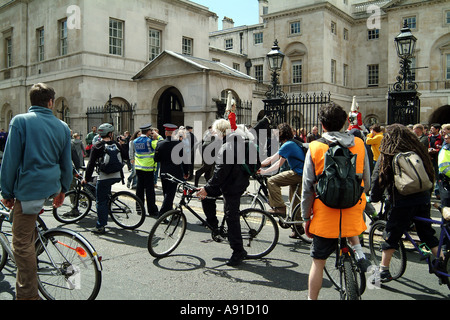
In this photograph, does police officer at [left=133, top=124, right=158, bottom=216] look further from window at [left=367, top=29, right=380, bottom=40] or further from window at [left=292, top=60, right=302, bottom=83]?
window at [left=367, top=29, right=380, bottom=40]

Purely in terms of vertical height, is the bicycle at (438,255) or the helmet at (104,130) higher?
the helmet at (104,130)

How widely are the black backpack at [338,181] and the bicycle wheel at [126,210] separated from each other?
4.46m

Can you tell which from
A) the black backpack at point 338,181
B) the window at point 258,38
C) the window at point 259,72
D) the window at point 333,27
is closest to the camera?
the black backpack at point 338,181

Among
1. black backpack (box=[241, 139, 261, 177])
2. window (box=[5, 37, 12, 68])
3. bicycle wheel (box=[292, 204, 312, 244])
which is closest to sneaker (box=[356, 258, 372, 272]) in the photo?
black backpack (box=[241, 139, 261, 177])

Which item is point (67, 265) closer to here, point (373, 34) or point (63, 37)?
point (63, 37)

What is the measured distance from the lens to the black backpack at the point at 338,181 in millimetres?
3252

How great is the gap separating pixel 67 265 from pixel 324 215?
2.59 metres

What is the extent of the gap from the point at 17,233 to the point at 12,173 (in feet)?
1.86

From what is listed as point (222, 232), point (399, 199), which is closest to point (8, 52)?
point (222, 232)

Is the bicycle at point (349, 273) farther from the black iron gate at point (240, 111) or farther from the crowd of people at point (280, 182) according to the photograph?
the black iron gate at point (240, 111)

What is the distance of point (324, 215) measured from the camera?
341 cm

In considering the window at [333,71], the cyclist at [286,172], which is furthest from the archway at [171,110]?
the window at [333,71]

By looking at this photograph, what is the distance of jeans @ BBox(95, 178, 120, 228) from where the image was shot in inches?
270

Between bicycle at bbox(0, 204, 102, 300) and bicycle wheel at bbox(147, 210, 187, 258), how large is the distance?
1.55m
